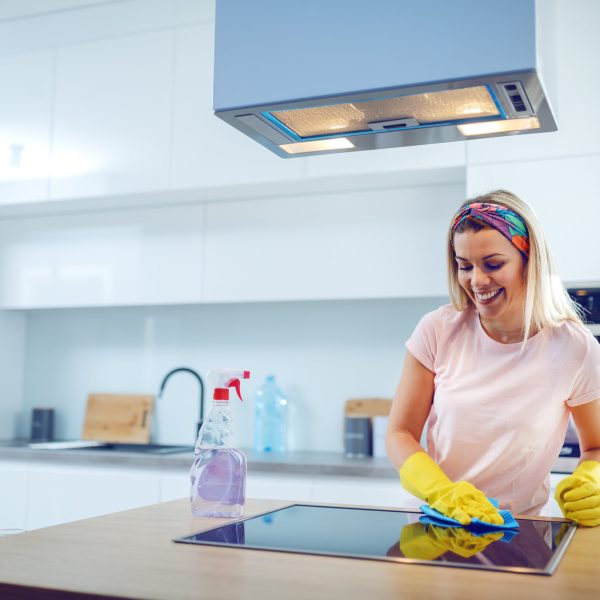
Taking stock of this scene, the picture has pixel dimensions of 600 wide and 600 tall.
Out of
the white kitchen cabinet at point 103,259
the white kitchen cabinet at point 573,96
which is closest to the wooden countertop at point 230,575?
the white kitchen cabinet at point 573,96

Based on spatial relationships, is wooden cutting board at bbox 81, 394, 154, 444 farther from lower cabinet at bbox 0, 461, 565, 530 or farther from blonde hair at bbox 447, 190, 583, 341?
blonde hair at bbox 447, 190, 583, 341

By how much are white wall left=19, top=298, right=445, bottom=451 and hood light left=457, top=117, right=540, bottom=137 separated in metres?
1.61

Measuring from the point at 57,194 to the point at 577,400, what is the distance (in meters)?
2.42

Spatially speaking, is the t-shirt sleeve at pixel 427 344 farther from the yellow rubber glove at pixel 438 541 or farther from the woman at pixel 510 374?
the yellow rubber glove at pixel 438 541

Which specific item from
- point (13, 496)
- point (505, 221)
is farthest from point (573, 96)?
point (13, 496)

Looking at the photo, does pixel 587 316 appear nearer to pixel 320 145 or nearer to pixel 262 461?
pixel 262 461

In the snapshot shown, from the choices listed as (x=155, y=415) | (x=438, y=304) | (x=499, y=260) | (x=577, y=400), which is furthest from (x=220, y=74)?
(x=155, y=415)

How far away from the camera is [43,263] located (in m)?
3.53

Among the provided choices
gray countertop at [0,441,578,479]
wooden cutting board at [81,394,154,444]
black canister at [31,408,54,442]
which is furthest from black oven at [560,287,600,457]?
black canister at [31,408,54,442]

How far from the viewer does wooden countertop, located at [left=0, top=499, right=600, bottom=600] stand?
35.6 inches

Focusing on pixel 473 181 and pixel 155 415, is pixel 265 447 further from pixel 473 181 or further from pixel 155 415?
A: pixel 473 181

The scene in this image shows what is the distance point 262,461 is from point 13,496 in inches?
44.1

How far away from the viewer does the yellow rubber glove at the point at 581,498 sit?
139 centimetres

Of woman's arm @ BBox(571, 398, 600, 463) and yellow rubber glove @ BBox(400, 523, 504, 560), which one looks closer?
yellow rubber glove @ BBox(400, 523, 504, 560)
